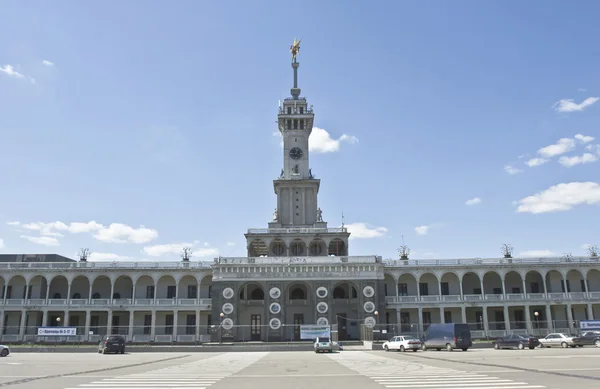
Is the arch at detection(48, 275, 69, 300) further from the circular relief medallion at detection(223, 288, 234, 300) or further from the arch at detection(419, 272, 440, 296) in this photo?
the arch at detection(419, 272, 440, 296)

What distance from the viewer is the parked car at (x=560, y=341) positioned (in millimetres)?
41719

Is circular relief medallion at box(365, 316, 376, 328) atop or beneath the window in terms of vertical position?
beneath

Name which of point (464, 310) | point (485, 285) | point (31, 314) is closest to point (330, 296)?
point (464, 310)

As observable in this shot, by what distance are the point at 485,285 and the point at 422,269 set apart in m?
9.71

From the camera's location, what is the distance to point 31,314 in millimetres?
64000

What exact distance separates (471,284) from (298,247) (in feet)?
78.7

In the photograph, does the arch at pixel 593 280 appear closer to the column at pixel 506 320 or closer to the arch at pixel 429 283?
the column at pixel 506 320

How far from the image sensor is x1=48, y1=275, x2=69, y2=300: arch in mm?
66812

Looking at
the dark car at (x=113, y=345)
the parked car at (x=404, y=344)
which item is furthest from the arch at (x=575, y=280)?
the dark car at (x=113, y=345)

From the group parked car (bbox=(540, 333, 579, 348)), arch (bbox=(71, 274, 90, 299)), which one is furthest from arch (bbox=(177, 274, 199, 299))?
parked car (bbox=(540, 333, 579, 348))

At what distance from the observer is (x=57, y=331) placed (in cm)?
5462

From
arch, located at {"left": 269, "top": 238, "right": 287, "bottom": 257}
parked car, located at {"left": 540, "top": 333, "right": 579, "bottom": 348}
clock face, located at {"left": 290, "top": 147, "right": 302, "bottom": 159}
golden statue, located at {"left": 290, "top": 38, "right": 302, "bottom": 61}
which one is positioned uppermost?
golden statue, located at {"left": 290, "top": 38, "right": 302, "bottom": 61}

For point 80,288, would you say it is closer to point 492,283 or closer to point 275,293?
point 275,293

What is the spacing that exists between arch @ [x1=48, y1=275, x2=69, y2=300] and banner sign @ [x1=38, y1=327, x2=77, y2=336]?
490 inches
